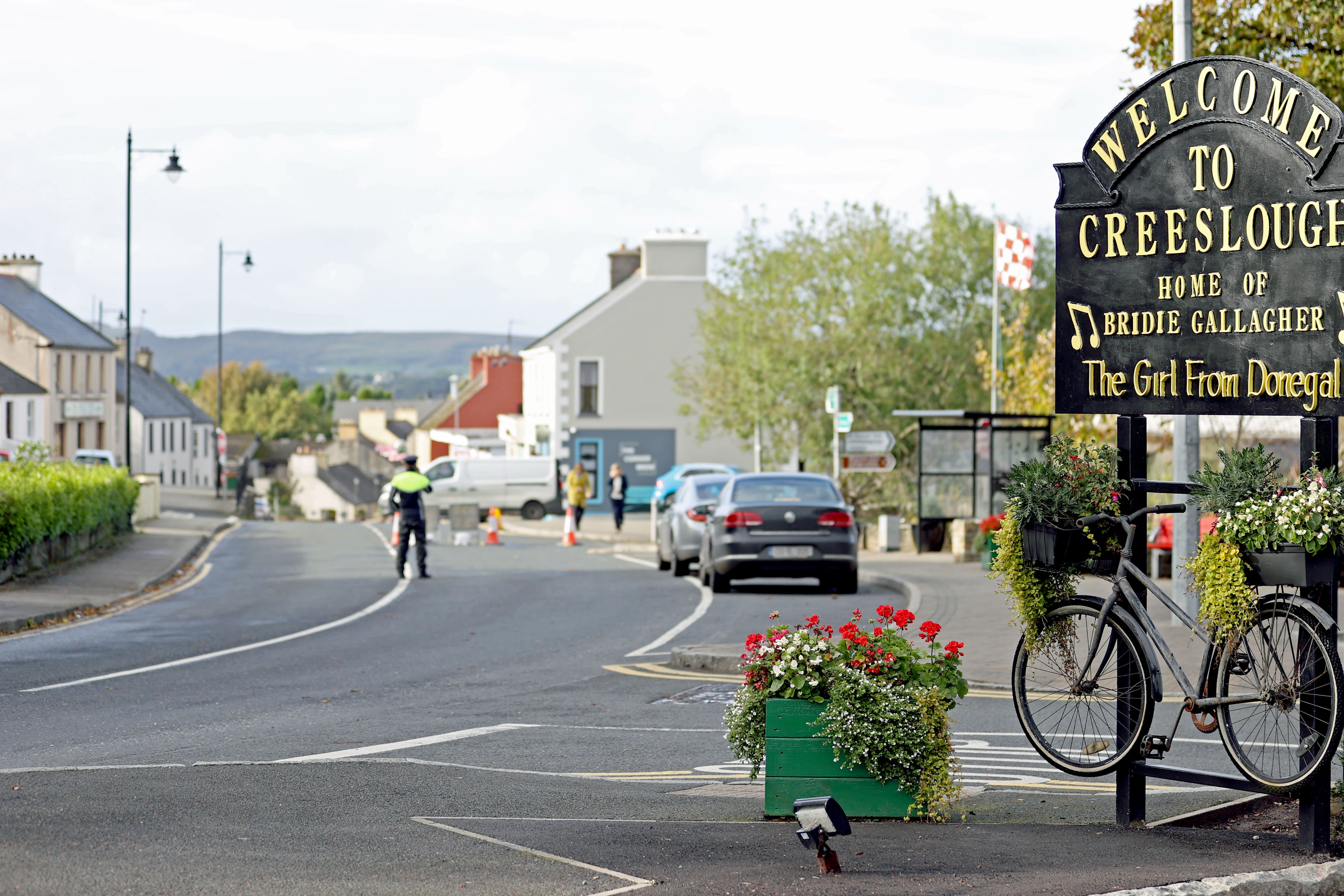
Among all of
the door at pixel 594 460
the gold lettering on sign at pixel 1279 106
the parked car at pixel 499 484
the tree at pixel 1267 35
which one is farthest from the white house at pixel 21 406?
the gold lettering on sign at pixel 1279 106

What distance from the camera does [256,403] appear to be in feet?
537

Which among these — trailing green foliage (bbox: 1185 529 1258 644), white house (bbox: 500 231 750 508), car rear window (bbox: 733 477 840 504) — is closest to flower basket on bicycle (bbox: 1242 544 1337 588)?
trailing green foliage (bbox: 1185 529 1258 644)

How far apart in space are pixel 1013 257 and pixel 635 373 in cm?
3025

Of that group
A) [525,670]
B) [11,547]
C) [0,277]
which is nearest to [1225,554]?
[525,670]

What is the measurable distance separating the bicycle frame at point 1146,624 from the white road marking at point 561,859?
2377 mm

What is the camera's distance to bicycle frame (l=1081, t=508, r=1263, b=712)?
6230mm

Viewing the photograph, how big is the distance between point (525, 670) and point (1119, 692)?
24.6 feet

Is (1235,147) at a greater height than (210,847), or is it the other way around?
(1235,147)

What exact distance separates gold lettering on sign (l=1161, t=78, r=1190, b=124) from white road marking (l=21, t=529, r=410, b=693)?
356 inches

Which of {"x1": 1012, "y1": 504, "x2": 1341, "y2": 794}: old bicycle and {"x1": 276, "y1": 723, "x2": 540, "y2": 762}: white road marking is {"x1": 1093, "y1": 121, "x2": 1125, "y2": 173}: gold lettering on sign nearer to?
{"x1": 1012, "y1": 504, "x2": 1341, "y2": 794}: old bicycle

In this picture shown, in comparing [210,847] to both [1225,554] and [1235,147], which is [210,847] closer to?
[1225,554]

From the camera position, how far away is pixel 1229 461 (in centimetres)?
616

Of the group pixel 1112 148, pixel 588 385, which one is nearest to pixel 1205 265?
pixel 1112 148

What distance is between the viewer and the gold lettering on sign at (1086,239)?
714cm
